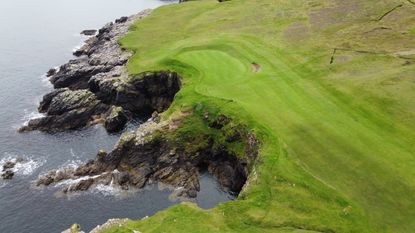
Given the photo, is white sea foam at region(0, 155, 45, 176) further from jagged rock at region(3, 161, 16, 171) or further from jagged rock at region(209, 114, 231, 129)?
jagged rock at region(209, 114, 231, 129)

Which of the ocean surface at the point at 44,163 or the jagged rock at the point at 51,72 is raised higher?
the jagged rock at the point at 51,72

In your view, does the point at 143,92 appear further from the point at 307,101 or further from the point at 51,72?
the point at 51,72

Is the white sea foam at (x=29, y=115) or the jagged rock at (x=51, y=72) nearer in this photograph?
the white sea foam at (x=29, y=115)

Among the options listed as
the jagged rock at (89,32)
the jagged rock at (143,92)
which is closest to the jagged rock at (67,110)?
the jagged rock at (143,92)

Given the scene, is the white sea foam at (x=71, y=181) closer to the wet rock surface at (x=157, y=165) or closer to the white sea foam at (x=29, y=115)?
the wet rock surface at (x=157, y=165)

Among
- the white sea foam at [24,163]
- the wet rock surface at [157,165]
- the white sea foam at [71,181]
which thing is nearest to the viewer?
the wet rock surface at [157,165]

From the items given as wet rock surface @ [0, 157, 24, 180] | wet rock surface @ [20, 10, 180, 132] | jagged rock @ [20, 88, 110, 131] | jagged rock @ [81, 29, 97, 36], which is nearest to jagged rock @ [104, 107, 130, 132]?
wet rock surface @ [20, 10, 180, 132]

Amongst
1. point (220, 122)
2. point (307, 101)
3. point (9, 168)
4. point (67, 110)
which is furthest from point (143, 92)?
point (307, 101)
